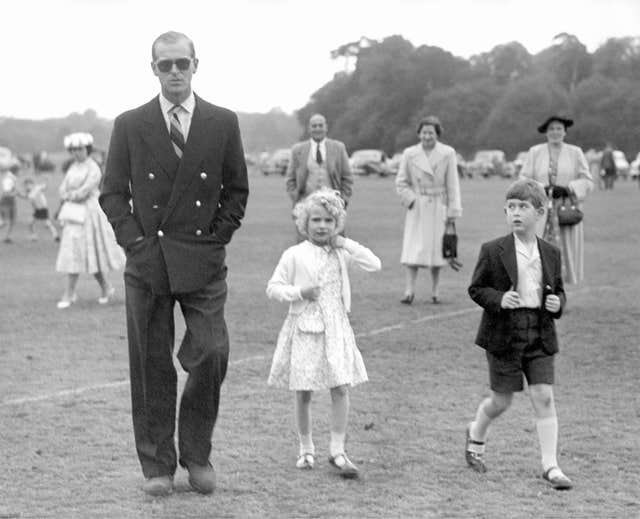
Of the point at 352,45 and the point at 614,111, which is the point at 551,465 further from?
the point at 352,45

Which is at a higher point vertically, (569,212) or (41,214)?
(569,212)

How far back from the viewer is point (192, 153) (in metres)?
→ 6.66

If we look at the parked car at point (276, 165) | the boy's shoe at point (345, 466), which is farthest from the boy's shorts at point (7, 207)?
the parked car at point (276, 165)

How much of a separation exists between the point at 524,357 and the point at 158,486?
1887 millimetres

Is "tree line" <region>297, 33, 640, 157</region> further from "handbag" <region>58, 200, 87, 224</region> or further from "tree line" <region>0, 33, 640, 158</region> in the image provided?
"handbag" <region>58, 200, 87, 224</region>

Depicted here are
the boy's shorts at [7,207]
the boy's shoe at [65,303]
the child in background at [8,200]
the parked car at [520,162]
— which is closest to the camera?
the parked car at [520,162]

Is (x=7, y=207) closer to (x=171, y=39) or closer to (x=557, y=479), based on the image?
(x=171, y=39)

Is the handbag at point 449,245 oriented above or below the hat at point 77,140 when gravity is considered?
below

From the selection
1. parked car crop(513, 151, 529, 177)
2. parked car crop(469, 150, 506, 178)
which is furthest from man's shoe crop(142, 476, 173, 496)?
parked car crop(469, 150, 506, 178)

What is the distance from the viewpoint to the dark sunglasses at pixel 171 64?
660 centimetres

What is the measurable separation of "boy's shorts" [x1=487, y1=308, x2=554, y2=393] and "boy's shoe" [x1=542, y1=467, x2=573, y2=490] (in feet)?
1.43

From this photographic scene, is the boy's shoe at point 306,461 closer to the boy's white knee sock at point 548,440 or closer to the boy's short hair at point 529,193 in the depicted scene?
the boy's white knee sock at point 548,440

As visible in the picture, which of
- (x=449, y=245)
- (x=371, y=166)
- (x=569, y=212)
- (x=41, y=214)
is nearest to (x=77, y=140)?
(x=449, y=245)

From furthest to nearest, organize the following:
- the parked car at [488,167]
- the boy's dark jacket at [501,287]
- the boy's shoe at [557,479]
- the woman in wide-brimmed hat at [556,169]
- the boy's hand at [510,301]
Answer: the parked car at [488,167] → the woman in wide-brimmed hat at [556,169] → the boy's dark jacket at [501,287] → the boy's hand at [510,301] → the boy's shoe at [557,479]
